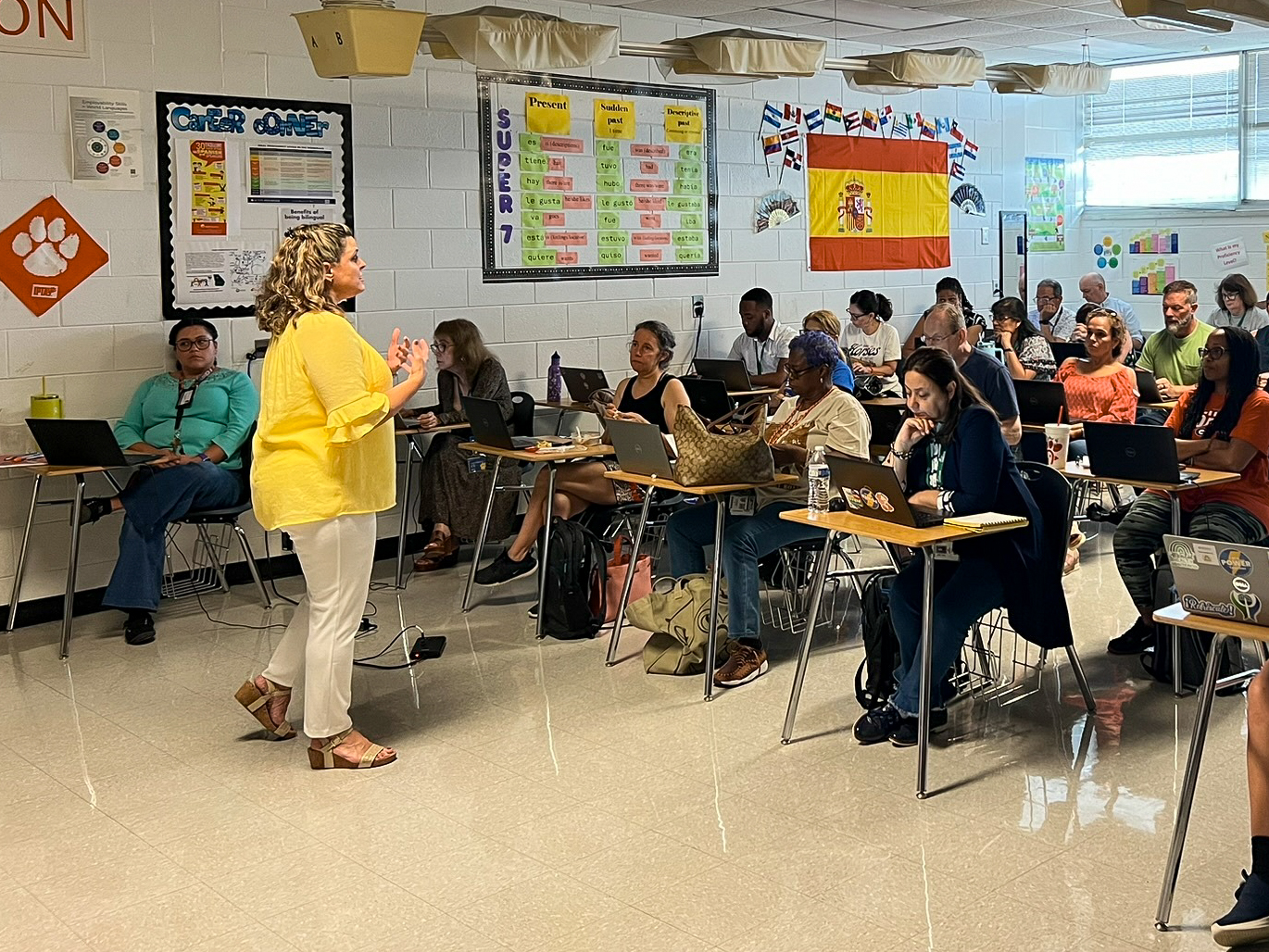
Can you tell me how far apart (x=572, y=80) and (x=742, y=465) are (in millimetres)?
3763

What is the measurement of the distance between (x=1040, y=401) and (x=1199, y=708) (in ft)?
11.9

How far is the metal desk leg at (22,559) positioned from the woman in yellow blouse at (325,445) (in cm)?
209

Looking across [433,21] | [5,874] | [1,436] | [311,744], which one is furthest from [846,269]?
[5,874]

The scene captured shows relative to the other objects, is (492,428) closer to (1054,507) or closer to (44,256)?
(44,256)

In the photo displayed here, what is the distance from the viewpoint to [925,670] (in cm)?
394

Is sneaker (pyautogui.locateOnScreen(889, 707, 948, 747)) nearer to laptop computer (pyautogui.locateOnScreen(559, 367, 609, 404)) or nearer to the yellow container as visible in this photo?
the yellow container

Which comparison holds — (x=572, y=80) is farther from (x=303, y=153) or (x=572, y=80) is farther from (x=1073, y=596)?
(x=1073, y=596)

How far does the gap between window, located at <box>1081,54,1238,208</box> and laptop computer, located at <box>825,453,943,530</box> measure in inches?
314

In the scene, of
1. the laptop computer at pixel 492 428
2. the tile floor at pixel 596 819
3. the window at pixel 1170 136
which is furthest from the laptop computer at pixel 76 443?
the window at pixel 1170 136

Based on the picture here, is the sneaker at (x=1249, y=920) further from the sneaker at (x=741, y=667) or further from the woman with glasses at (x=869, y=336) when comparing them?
the woman with glasses at (x=869, y=336)

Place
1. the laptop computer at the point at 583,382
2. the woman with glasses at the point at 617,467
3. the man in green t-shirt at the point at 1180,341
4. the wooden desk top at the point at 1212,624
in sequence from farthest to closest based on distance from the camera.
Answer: the man in green t-shirt at the point at 1180,341
the laptop computer at the point at 583,382
the woman with glasses at the point at 617,467
the wooden desk top at the point at 1212,624

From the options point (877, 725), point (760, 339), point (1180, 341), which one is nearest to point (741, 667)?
point (877, 725)

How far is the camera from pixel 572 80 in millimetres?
7734

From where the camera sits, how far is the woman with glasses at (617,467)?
614 cm
